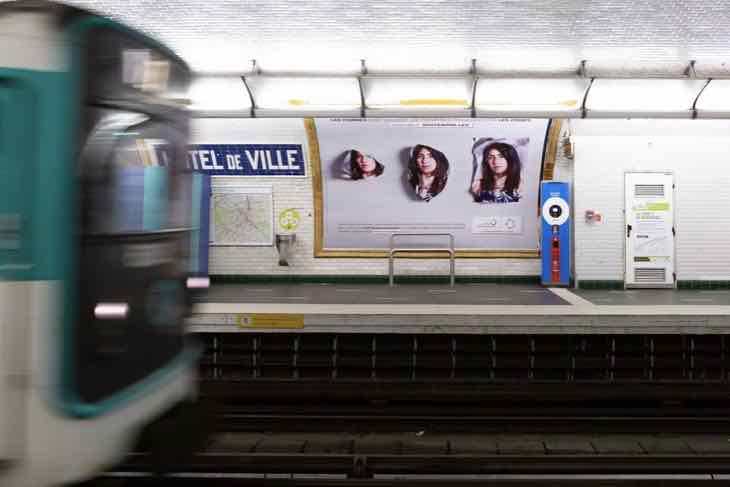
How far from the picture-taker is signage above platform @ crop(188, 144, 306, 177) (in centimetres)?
1166

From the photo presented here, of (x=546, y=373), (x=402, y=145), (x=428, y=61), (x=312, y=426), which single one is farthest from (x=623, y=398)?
(x=402, y=145)

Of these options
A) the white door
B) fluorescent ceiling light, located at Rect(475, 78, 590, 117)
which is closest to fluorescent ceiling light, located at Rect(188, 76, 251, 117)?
fluorescent ceiling light, located at Rect(475, 78, 590, 117)

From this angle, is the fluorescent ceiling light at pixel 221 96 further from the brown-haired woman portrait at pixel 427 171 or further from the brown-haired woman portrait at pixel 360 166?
the brown-haired woman portrait at pixel 427 171

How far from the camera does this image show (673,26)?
784cm

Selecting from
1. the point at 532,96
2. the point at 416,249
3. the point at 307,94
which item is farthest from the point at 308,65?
the point at 416,249

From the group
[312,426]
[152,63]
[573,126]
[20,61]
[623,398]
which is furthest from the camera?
[573,126]

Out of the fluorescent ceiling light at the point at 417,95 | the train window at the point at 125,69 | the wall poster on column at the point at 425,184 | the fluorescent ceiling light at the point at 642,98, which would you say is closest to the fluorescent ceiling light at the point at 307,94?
the fluorescent ceiling light at the point at 417,95

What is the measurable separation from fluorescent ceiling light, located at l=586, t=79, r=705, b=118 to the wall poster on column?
211cm

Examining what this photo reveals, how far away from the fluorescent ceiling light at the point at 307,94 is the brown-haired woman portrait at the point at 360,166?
203 cm

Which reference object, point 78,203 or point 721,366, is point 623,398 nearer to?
point 721,366

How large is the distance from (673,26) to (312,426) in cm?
674

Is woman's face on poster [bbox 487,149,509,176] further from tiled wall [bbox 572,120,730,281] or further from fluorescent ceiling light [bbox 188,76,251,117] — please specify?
fluorescent ceiling light [bbox 188,76,251,117]

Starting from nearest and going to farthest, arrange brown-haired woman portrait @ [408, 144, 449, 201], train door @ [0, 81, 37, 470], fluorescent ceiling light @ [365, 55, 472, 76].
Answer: train door @ [0, 81, 37, 470], fluorescent ceiling light @ [365, 55, 472, 76], brown-haired woman portrait @ [408, 144, 449, 201]

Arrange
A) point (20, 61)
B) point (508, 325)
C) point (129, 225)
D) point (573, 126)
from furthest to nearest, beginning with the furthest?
point (573, 126)
point (508, 325)
point (129, 225)
point (20, 61)
